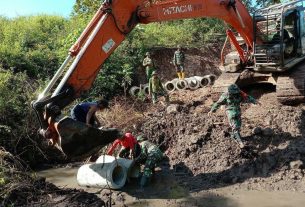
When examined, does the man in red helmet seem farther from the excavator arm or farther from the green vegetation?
the green vegetation

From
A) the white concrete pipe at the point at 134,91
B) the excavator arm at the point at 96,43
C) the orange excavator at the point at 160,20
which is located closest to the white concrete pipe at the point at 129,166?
the orange excavator at the point at 160,20

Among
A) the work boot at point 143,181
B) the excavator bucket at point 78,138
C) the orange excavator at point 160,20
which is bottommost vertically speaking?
the work boot at point 143,181

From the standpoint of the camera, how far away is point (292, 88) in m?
10.7

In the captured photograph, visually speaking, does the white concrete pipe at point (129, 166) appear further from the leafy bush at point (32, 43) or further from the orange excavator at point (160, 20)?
the leafy bush at point (32, 43)

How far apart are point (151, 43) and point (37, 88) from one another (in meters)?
6.62

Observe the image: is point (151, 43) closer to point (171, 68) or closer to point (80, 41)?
point (171, 68)

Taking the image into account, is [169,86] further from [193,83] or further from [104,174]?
[104,174]

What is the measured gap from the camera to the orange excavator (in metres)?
7.29

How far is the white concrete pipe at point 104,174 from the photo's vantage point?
28.6 feet

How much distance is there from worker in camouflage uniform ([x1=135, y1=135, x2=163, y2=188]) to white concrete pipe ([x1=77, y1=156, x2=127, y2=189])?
40 cm

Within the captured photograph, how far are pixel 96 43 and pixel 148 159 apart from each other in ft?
8.58

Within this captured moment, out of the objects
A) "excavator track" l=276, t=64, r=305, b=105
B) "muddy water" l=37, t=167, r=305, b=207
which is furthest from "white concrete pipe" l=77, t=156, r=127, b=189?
"excavator track" l=276, t=64, r=305, b=105

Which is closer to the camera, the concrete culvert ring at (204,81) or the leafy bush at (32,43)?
the concrete culvert ring at (204,81)

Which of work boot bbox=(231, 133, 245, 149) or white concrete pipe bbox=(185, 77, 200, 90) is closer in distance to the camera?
work boot bbox=(231, 133, 245, 149)
